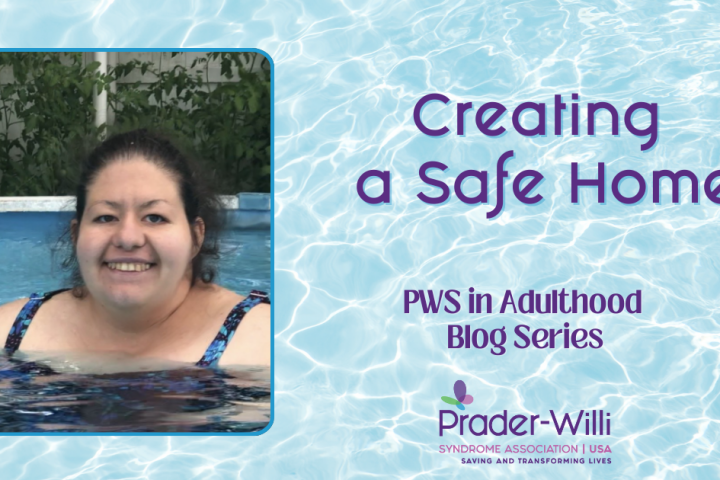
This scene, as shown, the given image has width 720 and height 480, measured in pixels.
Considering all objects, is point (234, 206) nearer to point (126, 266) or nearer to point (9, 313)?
point (126, 266)

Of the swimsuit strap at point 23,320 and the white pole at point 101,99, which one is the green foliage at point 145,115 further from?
the swimsuit strap at point 23,320

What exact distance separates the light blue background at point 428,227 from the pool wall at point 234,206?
0.07 m

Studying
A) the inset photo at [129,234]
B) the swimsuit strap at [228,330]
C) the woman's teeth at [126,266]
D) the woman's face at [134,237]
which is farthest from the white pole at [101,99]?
the swimsuit strap at [228,330]

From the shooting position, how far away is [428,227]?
463 centimetres

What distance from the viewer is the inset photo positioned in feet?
15.1

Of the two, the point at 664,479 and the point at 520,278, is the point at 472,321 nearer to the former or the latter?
the point at 520,278

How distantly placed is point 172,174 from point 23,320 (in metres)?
0.78

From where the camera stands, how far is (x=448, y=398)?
4.64m

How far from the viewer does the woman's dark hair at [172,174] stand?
4625 millimetres

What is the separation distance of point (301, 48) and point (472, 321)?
1.19 metres

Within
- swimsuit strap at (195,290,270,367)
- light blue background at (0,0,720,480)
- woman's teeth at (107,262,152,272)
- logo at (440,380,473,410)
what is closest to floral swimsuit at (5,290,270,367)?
swimsuit strap at (195,290,270,367)

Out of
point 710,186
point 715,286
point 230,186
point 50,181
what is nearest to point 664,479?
point 715,286

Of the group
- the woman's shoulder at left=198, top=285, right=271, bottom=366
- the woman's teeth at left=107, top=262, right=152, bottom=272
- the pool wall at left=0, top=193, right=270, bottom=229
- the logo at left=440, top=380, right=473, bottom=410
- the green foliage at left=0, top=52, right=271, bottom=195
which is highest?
the green foliage at left=0, top=52, right=271, bottom=195

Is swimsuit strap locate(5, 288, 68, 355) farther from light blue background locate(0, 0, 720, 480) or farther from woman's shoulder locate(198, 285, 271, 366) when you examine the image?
woman's shoulder locate(198, 285, 271, 366)
